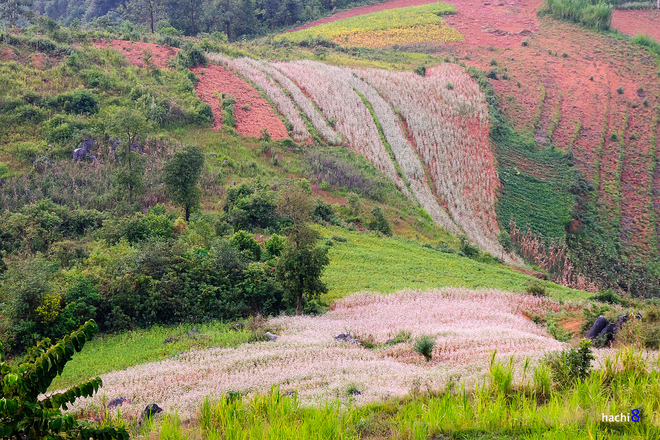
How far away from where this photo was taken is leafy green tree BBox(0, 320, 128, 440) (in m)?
3.83

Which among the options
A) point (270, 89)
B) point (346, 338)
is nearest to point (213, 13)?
point (270, 89)

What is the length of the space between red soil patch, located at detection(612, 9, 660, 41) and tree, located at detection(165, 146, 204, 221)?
6268 cm

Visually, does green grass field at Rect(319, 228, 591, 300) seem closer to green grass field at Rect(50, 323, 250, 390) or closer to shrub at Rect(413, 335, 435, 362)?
green grass field at Rect(50, 323, 250, 390)

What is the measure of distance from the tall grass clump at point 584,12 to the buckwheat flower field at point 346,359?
61415 millimetres

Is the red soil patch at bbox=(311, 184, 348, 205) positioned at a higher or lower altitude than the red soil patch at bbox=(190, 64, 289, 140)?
lower

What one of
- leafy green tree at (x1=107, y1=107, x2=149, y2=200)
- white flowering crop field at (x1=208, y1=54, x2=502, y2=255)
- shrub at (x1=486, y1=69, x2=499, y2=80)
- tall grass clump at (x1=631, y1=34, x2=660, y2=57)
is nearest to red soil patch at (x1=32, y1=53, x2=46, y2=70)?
leafy green tree at (x1=107, y1=107, x2=149, y2=200)

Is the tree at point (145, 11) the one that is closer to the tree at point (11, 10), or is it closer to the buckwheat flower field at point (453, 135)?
the tree at point (11, 10)

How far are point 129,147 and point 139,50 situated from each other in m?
17.4

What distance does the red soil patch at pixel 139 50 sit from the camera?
3666 centimetres

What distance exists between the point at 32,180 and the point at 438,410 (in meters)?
23.9

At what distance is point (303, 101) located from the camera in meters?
39.8

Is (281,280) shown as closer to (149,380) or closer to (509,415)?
(149,380)

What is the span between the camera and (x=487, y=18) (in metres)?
68.6

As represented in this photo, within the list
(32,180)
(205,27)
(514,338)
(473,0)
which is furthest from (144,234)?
(473,0)
